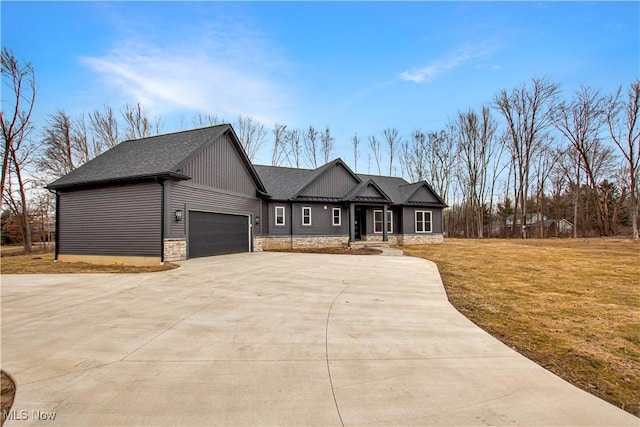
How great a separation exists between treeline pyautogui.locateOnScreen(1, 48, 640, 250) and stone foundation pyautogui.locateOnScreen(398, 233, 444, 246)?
1187 centimetres

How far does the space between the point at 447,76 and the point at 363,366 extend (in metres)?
17.9

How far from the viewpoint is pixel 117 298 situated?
264 inches

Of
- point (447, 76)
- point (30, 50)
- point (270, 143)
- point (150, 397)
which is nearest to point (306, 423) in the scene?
point (150, 397)

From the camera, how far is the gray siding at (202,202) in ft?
41.3

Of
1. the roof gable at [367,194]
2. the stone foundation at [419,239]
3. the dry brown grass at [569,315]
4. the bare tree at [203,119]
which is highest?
the bare tree at [203,119]

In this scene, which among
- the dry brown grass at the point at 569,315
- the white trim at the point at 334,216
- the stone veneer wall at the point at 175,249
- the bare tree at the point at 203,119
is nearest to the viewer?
the dry brown grass at the point at 569,315

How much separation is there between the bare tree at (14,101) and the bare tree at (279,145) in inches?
768

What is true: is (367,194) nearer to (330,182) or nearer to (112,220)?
(330,182)

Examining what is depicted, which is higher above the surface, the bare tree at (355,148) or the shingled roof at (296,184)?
the bare tree at (355,148)

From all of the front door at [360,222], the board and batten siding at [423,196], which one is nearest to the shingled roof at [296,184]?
the board and batten siding at [423,196]

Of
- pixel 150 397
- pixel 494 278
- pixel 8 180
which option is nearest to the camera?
pixel 150 397

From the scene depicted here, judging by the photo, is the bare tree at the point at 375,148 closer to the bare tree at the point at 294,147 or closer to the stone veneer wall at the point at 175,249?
the bare tree at the point at 294,147

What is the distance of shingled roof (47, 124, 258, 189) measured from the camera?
12539 millimetres

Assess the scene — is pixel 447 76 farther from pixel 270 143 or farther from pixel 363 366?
pixel 270 143
